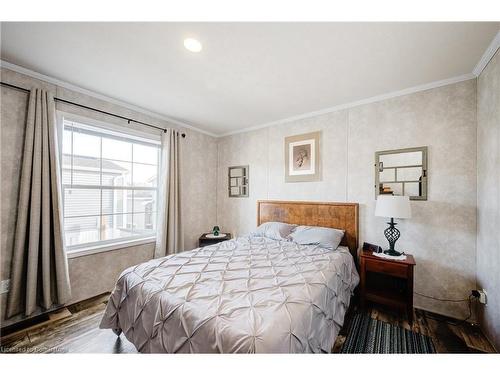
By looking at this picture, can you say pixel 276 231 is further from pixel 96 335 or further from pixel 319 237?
pixel 96 335

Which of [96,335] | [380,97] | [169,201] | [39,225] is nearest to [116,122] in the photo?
A: [169,201]

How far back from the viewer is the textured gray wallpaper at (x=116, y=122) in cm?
190

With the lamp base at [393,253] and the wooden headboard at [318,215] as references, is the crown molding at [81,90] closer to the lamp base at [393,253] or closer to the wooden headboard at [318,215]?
the wooden headboard at [318,215]

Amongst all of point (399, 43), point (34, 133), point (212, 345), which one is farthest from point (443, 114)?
point (34, 133)

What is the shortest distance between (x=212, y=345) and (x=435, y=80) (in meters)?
3.04

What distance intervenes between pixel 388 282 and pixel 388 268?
46cm

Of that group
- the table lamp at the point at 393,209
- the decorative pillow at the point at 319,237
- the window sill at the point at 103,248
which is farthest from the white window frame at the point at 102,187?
the table lamp at the point at 393,209

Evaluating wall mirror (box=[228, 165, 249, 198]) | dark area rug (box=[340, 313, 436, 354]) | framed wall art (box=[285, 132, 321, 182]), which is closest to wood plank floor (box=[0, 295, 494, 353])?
dark area rug (box=[340, 313, 436, 354])

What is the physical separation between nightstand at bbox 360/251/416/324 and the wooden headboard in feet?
1.20

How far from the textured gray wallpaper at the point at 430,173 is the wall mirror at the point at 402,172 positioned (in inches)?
2.7

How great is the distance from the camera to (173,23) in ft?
4.61

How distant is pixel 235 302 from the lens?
1.21 m

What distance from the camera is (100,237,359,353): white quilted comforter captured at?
101 cm

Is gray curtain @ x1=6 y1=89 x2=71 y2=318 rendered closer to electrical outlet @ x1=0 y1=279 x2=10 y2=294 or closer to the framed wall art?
electrical outlet @ x1=0 y1=279 x2=10 y2=294
